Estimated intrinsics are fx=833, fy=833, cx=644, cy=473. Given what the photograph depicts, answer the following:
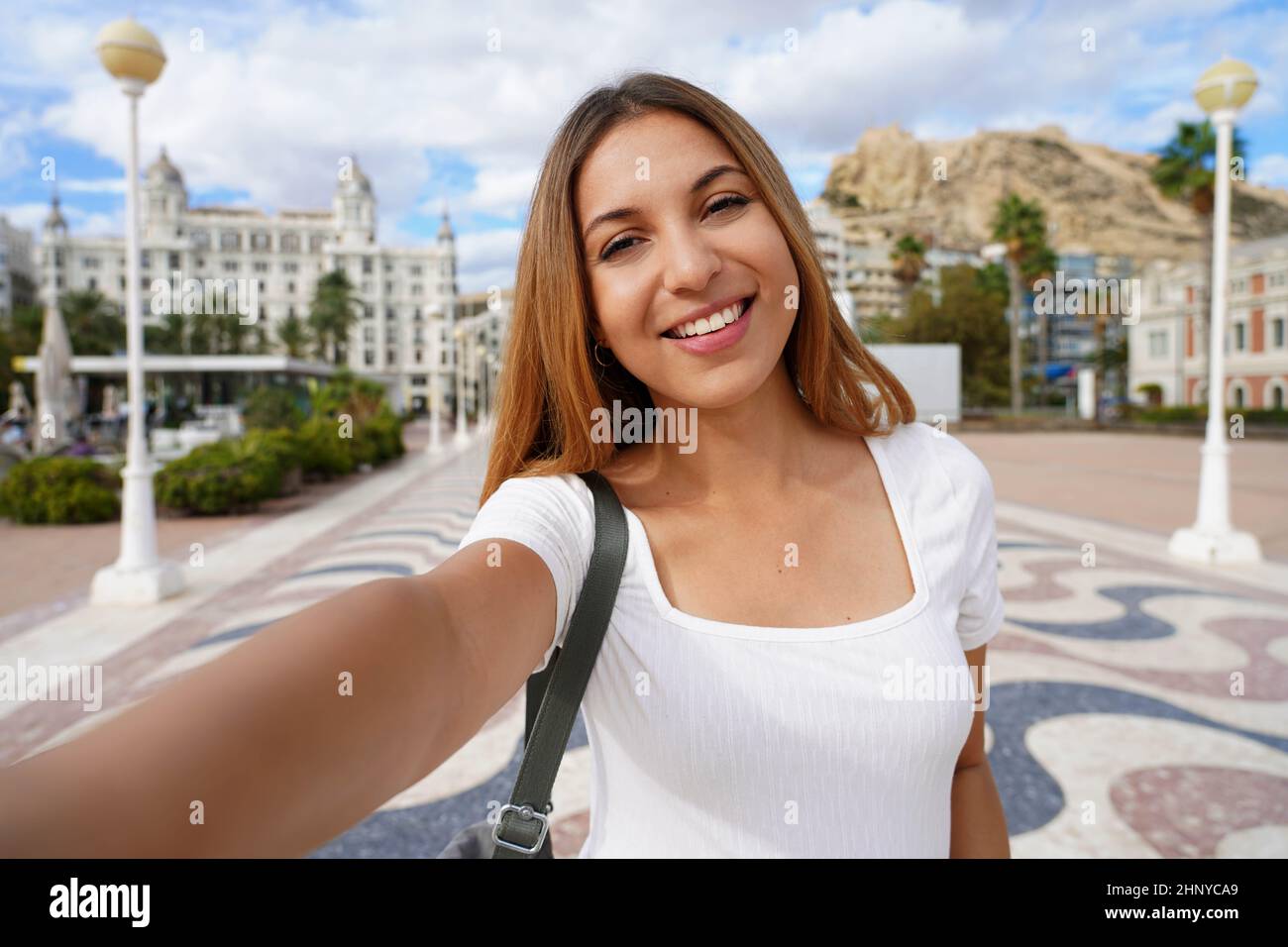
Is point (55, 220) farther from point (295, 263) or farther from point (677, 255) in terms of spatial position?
point (677, 255)

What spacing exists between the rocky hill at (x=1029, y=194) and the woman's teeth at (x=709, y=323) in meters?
126

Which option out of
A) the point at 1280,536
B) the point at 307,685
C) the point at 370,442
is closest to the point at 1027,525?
the point at 1280,536

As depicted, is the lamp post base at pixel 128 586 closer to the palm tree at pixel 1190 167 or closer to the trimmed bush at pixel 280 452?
the trimmed bush at pixel 280 452

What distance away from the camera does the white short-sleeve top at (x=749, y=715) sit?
104cm

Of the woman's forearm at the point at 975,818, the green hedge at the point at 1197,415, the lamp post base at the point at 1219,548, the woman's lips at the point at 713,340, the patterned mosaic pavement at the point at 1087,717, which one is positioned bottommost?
the patterned mosaic pavement at the point at 1087,717

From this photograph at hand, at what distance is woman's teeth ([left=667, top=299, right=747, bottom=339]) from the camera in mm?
1159

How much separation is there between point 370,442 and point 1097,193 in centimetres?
15363

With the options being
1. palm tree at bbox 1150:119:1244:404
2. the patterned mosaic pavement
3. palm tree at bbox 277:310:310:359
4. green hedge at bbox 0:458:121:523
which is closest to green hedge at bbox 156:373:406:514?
green hedge at bbox 0:458:121:523

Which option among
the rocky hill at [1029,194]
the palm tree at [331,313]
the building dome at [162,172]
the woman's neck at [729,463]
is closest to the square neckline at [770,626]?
the woman's neck at [729,463]

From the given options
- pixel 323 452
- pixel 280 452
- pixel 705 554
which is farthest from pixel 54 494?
pixel 705 554

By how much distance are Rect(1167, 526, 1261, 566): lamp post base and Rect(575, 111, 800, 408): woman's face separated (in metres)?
7.45

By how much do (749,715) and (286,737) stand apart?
1.90ft
